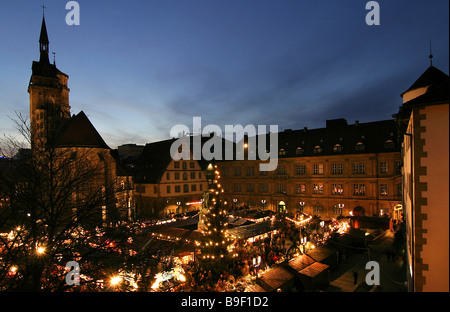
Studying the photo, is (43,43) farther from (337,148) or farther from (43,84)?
(337,148)

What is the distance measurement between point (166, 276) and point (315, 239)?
13.5 m

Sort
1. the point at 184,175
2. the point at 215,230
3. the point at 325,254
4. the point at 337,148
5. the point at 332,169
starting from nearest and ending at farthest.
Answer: the point at 215,230
the point at 325,254
the point at 337,148
the point at 332,169
the point at 184,175

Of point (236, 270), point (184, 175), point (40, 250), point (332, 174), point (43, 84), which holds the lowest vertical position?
point (236, 270)

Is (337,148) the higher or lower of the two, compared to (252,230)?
higher

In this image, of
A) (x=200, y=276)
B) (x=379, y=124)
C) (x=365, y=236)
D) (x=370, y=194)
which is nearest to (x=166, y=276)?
(x=200, y=276)

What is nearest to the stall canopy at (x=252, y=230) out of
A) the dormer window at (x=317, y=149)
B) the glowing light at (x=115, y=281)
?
the glowing light at (x=115, y=281)

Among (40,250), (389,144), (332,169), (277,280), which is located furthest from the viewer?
(332,169)

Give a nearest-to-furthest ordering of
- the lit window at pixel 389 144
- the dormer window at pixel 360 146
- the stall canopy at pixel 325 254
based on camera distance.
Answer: the stall canopy at pixel 325 254 < the lit window at pixel 389 144 < the dormer window at pixel 360 146

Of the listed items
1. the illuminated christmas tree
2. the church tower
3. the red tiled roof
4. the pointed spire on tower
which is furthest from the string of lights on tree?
the pointed spire on tower

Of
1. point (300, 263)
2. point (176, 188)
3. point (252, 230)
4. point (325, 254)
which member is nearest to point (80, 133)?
point (176, 188)

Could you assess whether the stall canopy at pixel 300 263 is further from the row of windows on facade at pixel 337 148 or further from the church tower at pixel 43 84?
the church tower at pixel 43 84

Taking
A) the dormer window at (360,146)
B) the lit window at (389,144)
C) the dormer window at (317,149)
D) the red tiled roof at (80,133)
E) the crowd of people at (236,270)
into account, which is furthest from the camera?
the dormer window at (317,149)

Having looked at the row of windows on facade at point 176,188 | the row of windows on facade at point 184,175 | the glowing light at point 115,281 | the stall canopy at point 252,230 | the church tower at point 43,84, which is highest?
the church tower at point 43,84

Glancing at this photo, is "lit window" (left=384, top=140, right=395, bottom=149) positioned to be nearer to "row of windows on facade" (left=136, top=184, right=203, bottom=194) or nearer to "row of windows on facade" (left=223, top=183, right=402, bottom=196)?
"row of windows on facade" (left=223, top=183, right=402, bottom=196)
